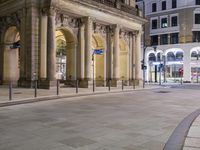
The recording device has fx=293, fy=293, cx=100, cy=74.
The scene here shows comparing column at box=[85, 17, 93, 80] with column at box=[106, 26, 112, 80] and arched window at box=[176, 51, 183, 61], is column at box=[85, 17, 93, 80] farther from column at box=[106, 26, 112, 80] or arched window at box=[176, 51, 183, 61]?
arched window at box=[176, 51, 183, 61]

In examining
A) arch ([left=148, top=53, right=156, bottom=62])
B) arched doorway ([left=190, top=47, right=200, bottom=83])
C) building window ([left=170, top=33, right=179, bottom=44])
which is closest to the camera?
arched doorway ([left=190, top=47, right=200, bottom=83])

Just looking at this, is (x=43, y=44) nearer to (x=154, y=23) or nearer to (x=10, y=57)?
(x=10, y=57)

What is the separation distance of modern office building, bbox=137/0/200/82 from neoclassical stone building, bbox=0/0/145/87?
763 inches

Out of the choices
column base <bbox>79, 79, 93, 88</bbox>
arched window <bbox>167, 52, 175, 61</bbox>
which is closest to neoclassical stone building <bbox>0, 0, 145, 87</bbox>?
column base <bbox>79, 79, 93, 88</bbox>

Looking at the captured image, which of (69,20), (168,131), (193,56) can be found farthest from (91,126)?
(193,56)

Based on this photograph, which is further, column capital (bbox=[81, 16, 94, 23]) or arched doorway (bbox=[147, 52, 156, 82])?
arched doorway (bbox=[147, 52, 156, 82])

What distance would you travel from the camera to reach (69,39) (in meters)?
30.8

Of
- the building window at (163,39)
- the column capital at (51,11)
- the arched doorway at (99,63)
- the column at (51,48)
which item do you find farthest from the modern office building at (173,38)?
the column capital at (51,11)

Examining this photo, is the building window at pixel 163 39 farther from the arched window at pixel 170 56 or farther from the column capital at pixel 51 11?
the column capital at pixel 51 11

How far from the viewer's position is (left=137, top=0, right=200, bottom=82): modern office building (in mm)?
55906

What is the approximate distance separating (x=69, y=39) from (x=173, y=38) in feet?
108

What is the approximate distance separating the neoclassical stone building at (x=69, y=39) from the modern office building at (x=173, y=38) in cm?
1938

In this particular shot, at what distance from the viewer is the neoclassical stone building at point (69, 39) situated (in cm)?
2611

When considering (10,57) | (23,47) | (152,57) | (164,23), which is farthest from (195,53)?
(23,47)
